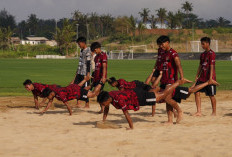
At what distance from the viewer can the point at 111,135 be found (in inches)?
325

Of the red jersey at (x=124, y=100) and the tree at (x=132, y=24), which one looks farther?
the tree at (x=132, y=24)

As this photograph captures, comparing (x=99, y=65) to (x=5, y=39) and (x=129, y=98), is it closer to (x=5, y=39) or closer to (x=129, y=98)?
(x=129, y=98)

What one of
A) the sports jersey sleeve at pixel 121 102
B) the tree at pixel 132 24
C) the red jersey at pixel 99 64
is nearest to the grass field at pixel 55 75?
the red jersey at pixel 99 64

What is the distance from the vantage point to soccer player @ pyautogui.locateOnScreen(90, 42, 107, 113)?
457 inches

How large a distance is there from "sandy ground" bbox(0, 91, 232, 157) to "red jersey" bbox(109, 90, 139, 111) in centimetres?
48

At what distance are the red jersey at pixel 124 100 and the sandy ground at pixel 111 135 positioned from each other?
479mm

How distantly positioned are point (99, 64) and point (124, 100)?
3.26 metres

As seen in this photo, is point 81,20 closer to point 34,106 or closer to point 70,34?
point 70,34

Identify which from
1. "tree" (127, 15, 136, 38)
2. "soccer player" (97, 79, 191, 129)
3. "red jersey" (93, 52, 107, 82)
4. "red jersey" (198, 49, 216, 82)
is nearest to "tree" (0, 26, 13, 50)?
"tree" (127, 15, 136, 38)

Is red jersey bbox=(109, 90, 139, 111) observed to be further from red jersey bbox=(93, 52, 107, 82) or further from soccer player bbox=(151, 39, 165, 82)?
red jersey bbox=(93, 52, 107, 82)

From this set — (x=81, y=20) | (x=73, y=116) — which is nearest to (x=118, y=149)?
(x=73, y=116)

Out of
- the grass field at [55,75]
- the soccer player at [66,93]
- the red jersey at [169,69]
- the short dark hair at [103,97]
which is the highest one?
the red jersey at [169,69]

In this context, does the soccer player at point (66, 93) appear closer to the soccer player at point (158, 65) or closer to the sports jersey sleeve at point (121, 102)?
the soccer player at point (158, 65)

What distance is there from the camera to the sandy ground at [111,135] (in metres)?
6.71
